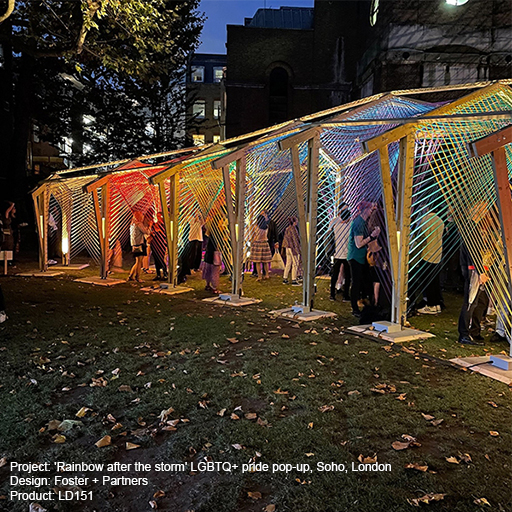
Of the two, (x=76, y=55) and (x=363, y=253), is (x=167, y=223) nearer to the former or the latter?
(x=363, y=253)

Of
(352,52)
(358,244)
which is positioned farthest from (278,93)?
(358,244)

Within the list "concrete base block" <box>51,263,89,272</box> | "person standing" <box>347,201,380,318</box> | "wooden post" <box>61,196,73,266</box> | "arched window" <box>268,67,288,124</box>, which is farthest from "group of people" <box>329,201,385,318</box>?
"arched window" <box>268,67,288,124</box>

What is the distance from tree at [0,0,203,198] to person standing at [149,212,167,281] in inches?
146

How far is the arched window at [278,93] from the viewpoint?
72.3 ft

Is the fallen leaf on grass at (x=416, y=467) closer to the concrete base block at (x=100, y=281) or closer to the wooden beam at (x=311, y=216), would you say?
the wooden beam at (x=311, y=216)

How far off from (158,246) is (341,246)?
15.8ft

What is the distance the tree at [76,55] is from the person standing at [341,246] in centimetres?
571

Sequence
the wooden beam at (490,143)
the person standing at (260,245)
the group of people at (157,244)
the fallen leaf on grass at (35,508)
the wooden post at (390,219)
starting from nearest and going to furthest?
the fallen leaf on grass at (35,508) → the wooden beam at (490,143) → the wooden post at (390,219) → the group of people at (157,244) → the person standing at (260,245)

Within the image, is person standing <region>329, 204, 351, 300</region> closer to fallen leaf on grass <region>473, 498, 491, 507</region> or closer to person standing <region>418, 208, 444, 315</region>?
person standing <region>418, 208, 444, 315</region>

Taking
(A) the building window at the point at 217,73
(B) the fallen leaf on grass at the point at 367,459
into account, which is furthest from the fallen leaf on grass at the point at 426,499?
(A) the building window at the point at 217,73

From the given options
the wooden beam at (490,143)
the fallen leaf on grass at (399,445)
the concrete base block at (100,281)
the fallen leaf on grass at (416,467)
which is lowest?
the fallen leaf on grass at (416,467)

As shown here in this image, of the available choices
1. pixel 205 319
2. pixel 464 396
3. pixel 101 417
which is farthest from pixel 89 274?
pixel 464 396

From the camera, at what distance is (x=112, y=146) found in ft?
72.4

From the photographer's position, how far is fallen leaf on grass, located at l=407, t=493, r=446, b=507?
7.61ft
